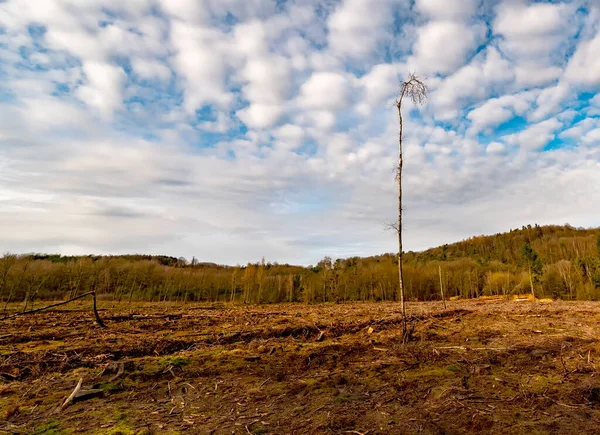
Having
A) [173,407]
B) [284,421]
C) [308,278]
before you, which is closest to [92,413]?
[173,407]

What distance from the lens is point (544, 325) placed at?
16.2 meters

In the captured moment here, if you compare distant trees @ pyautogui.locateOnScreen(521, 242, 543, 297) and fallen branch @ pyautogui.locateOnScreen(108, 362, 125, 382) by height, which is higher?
distant trees @ pyautogui.locateOnScreen(521, 242, 543, 297)

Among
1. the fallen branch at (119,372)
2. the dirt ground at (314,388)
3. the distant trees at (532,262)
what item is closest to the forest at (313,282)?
the distant trees at (532,262)

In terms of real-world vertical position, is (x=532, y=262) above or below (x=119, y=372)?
above

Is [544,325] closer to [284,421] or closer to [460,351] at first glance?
[460,351]

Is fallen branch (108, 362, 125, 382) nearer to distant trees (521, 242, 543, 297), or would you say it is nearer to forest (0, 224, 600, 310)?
forest (0, 224, 600, 310)

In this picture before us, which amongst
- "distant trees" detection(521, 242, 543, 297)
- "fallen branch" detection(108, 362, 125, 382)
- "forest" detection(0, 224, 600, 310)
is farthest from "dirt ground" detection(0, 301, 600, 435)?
"distant trees" detection(521, 242, 543, 297)

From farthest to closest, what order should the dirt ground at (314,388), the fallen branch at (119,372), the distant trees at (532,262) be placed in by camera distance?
the distant trees at (532,262) < the fallen branch at (119,372) < the dirt ground at (314,388)

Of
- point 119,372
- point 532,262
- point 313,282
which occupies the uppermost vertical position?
point 532,262

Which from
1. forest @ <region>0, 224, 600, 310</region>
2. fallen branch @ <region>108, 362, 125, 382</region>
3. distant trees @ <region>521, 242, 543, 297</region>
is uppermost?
distant trees @ <region>521, 242, 543, 297</region>

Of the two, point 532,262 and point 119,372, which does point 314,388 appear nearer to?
point 119,372

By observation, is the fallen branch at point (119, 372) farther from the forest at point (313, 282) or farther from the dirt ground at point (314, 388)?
the forest at point (313, 282)

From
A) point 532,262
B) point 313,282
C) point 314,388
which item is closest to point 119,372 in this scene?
point 314,388

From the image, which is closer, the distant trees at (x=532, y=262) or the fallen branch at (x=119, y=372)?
the fallen branch at (x=119, y=372)
